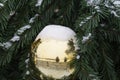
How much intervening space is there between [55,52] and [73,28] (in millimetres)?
222

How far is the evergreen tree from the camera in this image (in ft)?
2.96

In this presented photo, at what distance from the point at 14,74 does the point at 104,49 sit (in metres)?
0.38

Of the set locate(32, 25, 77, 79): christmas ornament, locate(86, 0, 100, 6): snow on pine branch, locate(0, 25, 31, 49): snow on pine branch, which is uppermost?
locate(86, 0, 100, 6): snow on pine branch

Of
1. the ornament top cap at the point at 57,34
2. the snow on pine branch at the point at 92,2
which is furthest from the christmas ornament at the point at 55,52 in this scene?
the snow on pine branch at the point at 92,2

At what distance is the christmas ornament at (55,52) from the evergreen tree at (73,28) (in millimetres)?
42

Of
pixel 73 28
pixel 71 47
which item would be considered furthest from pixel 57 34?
pixel 73 28

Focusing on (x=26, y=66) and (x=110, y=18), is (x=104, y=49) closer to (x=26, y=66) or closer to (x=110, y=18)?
(x=110, y=18)

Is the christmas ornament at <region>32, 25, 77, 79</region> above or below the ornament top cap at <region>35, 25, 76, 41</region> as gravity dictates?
below

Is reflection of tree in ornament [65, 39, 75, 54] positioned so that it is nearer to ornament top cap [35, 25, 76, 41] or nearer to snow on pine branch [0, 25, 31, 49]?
ornament top cap [35, 25, 76, 41]

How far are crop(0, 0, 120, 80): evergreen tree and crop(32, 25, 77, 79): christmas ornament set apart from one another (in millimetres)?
42

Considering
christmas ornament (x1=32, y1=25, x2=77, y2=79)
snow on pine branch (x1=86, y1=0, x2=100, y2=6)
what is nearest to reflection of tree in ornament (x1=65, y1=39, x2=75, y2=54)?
christmas ornament (x1=32, y1=25, x2=77, y2=79)

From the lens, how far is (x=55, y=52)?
812mm

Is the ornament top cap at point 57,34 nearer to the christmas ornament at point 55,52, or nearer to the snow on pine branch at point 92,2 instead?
the christmas ornament at point 55,52

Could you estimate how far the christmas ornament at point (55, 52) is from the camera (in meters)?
0.81
